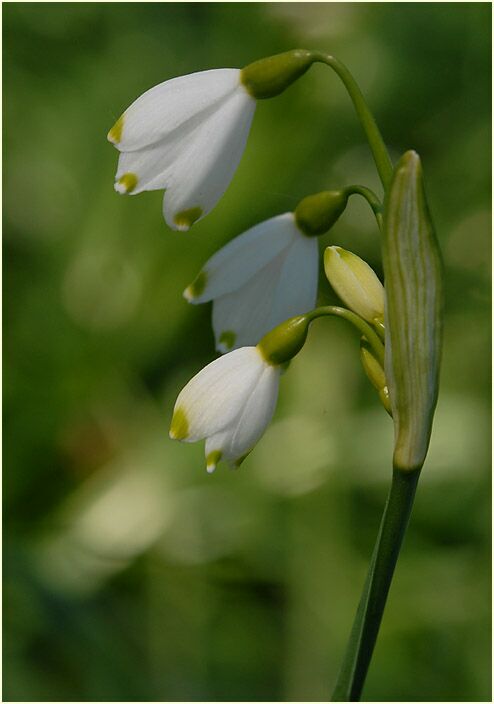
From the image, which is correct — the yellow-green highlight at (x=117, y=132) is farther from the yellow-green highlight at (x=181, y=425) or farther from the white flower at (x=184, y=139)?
the yellow-green highlight at (x=181, y=425)

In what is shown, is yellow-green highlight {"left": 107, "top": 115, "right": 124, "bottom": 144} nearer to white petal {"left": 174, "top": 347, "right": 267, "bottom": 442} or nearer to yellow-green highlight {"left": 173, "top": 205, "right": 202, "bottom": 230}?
yellow-green highlight {"left": 173, "top": 205, "right": 202, "bottom": 230}

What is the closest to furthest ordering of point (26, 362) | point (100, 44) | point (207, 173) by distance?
point (207, 173), point (26, 362), point (100, 44)

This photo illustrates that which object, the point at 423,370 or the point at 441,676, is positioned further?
the point at 441,676

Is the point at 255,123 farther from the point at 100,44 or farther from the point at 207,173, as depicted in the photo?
the point at 207,173

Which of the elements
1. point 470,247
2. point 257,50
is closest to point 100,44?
point 257,50

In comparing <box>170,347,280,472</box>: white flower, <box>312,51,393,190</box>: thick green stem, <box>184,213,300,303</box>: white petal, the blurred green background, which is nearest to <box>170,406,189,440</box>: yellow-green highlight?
<box>170,347,280,472</box>: white flower

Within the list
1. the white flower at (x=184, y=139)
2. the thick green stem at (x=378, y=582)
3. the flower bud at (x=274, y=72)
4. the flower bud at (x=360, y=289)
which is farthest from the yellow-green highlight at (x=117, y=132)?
the thick green stem at (x=378, y=582)
